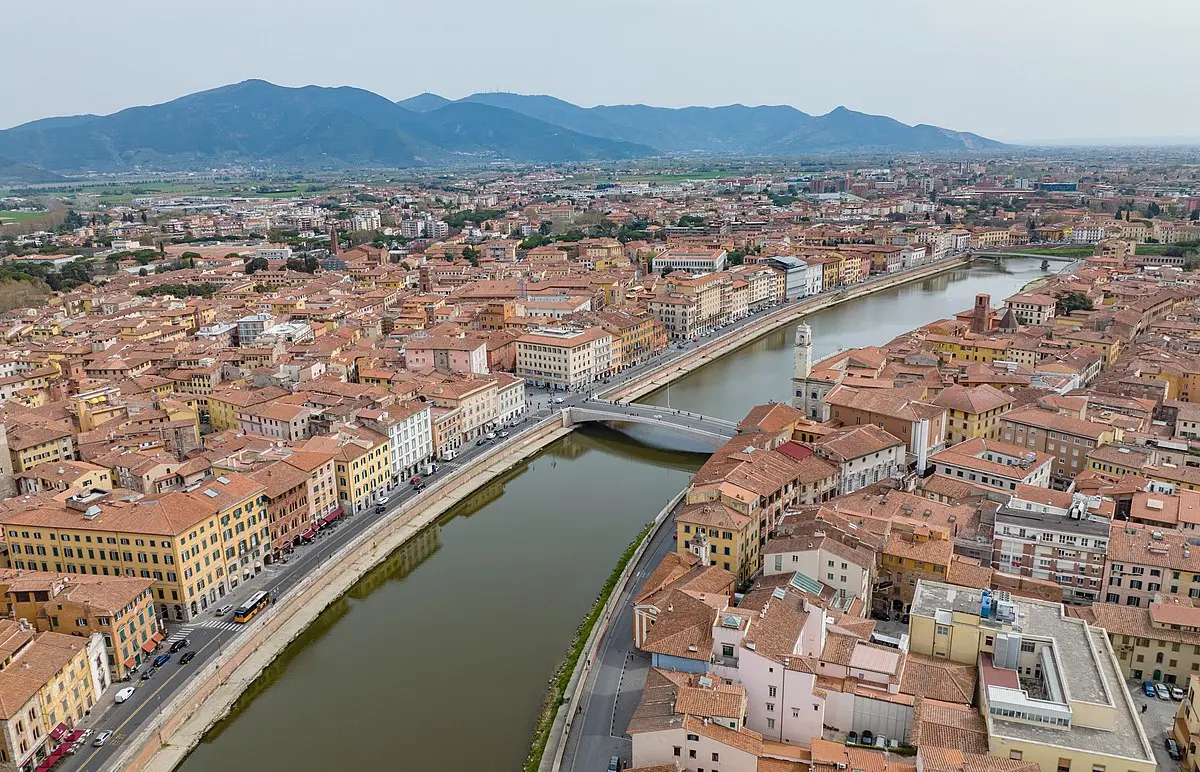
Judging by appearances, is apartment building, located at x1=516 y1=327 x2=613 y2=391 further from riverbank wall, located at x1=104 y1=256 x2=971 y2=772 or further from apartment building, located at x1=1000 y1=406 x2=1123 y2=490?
apartment building, located at x1=1000 y1=406 x2=1123 y2=490

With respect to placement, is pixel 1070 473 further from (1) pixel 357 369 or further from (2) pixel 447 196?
(2) pixel 447 196

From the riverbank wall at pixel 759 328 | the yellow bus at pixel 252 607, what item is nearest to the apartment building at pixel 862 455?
the riverbank wall at pixel 759 328

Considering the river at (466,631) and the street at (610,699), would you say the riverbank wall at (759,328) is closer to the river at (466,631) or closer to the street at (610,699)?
the river at (466,631)

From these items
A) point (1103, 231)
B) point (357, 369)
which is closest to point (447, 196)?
point (1103, 231)

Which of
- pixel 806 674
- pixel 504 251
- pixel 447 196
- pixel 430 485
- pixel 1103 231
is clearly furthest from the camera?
Result: pixel 447 196

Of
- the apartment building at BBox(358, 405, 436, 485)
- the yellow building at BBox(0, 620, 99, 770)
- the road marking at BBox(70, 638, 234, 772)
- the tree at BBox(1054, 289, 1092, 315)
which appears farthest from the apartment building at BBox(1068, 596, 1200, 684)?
the tree at BBox(1054, 289, 1092, 315)
